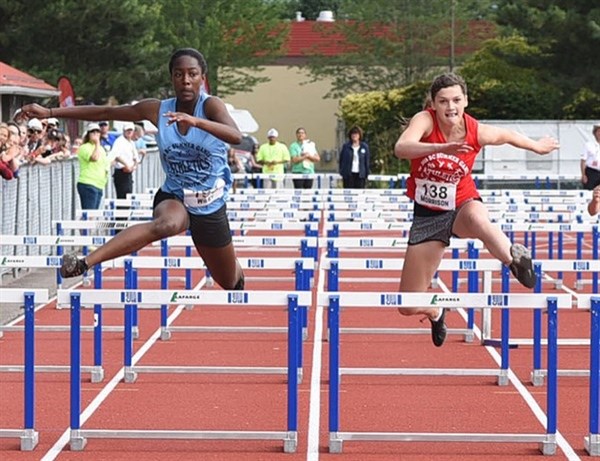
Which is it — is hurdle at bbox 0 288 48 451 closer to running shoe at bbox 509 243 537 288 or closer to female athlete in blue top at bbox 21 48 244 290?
female athlete in blue top at bbox 21 48 244 290

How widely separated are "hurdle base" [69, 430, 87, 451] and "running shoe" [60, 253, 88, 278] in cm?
92

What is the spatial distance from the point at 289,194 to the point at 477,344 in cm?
1031

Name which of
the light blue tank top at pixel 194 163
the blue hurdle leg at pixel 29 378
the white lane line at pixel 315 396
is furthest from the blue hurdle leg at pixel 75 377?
the white lane line at pixel 315 396

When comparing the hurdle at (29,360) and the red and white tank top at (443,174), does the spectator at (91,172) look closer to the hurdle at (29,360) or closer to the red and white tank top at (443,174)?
the hurdle at (29,360)

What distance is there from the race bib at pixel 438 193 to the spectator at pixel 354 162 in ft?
65.3

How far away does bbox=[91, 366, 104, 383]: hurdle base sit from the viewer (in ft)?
38.2

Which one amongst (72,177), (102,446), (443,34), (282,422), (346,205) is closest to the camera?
(102,446)

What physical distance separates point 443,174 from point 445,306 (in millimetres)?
862

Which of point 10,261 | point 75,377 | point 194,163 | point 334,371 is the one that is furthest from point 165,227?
point 10,261

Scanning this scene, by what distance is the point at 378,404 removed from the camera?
35.9 feet

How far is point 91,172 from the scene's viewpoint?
70.5 feet

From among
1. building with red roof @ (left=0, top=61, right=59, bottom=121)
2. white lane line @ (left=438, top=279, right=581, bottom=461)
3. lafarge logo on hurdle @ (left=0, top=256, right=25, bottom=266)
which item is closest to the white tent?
building with red roof @ (left=0, top=61, right=59, bottom=121)

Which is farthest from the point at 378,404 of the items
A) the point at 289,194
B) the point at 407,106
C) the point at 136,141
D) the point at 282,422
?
the point at 407,106

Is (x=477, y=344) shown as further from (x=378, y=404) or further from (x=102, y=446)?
(x=102, y=446)
